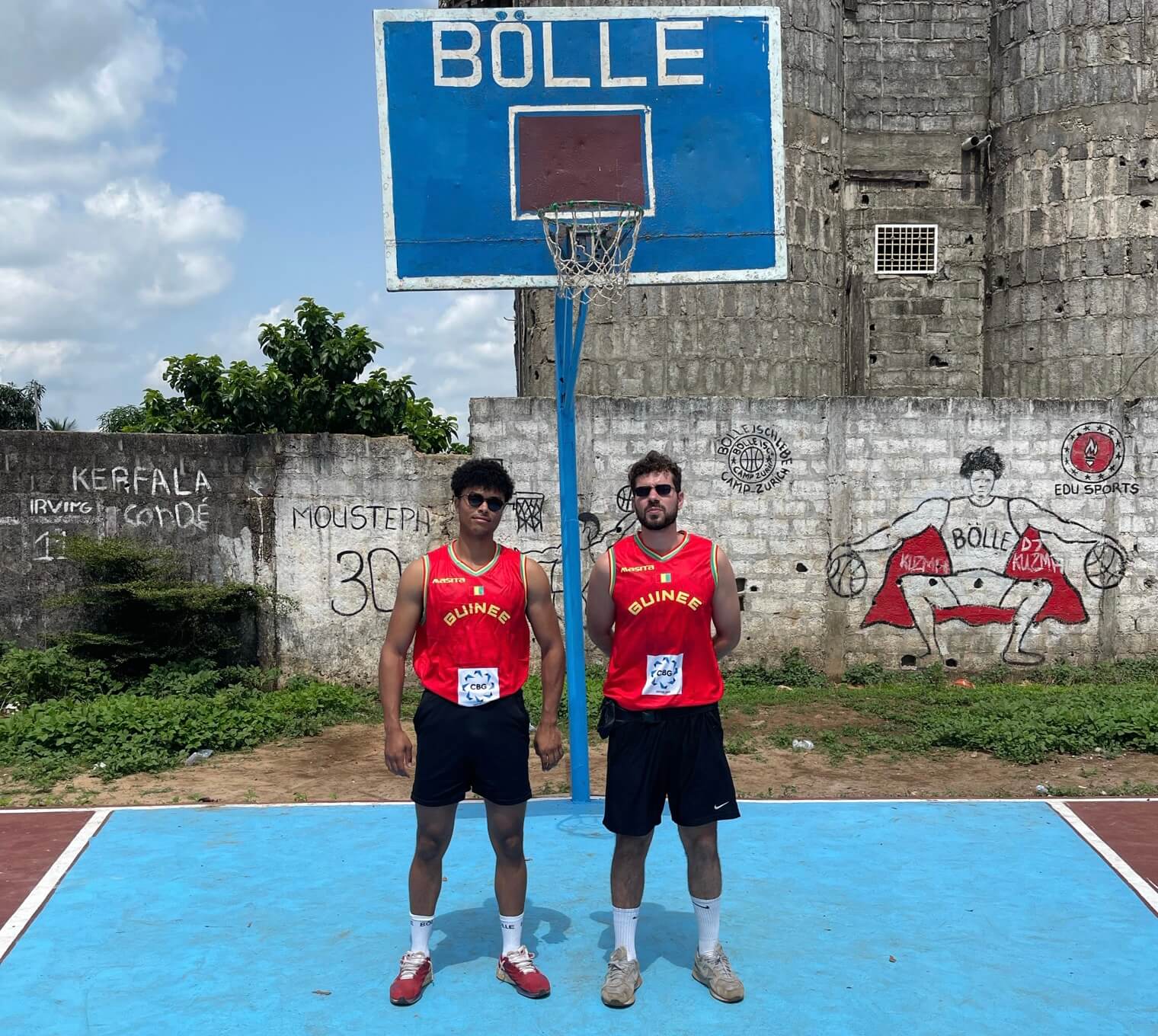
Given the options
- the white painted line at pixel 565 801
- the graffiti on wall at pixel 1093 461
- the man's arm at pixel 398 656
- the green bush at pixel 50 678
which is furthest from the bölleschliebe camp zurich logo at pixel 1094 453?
the green bush at pixel 50 678

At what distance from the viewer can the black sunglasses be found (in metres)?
4.33

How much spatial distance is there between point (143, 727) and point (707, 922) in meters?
5.49

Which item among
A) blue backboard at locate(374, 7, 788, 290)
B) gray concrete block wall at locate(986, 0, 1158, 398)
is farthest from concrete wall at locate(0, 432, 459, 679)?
gray concrete block wall at locate(986, 0, 1158, 398)

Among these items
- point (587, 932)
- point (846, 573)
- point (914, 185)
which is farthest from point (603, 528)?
point (914, 185)

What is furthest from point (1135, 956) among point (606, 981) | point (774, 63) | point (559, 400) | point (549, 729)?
point (774, 63)

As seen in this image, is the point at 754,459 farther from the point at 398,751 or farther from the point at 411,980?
the point at 411,980

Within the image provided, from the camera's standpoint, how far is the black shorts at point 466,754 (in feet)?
13.8

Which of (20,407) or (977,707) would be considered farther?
(20,407)

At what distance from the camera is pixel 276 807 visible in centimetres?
680

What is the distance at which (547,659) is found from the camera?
4359mm

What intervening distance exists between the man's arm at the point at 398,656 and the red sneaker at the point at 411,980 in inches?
28.6

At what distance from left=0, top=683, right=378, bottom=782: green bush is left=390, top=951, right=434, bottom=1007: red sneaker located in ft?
13.8

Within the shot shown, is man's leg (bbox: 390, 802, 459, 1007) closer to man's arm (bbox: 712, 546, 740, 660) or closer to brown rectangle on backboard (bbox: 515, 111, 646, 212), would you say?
man's arm (bbox: 712, 546, 740, 660)

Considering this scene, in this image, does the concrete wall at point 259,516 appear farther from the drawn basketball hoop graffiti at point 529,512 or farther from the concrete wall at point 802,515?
the drawn basketball hoop graffiti at point 529,512
